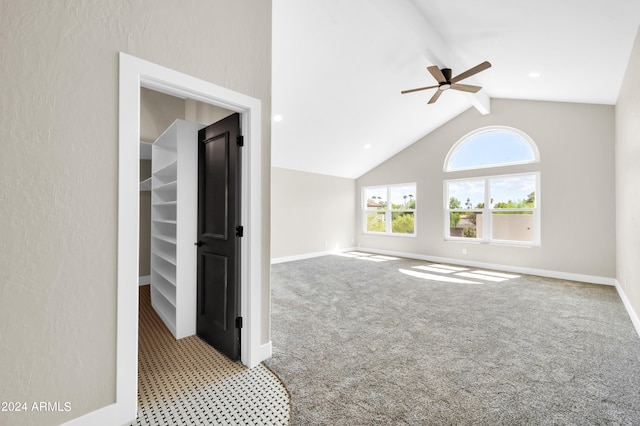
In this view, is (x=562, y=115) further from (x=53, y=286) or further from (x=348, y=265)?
(x=53, y=286)

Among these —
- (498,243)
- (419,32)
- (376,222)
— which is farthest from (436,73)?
(376,222)

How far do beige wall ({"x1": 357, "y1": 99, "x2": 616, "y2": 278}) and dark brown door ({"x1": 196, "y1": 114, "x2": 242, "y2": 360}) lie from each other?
5.68 meters

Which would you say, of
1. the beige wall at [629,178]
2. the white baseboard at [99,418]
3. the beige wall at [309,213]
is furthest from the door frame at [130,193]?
the beige wall at [309,213]

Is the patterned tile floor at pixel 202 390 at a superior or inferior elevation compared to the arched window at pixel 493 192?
inferior

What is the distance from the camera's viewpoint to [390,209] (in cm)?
809

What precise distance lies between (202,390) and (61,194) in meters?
1.43

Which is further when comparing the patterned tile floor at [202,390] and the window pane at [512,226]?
the window pane at [512,226]

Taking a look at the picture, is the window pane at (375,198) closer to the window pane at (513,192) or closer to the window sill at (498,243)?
the window sill at (498,243)

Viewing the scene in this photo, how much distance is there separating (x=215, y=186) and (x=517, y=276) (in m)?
5.55

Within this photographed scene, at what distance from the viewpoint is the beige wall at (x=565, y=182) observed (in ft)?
15.8

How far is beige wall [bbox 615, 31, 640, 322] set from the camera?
301 cm

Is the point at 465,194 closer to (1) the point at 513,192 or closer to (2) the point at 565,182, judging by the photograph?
(1) the point at 513,192

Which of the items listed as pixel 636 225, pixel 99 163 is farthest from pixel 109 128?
pixel 636 225

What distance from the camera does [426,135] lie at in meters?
7.18
